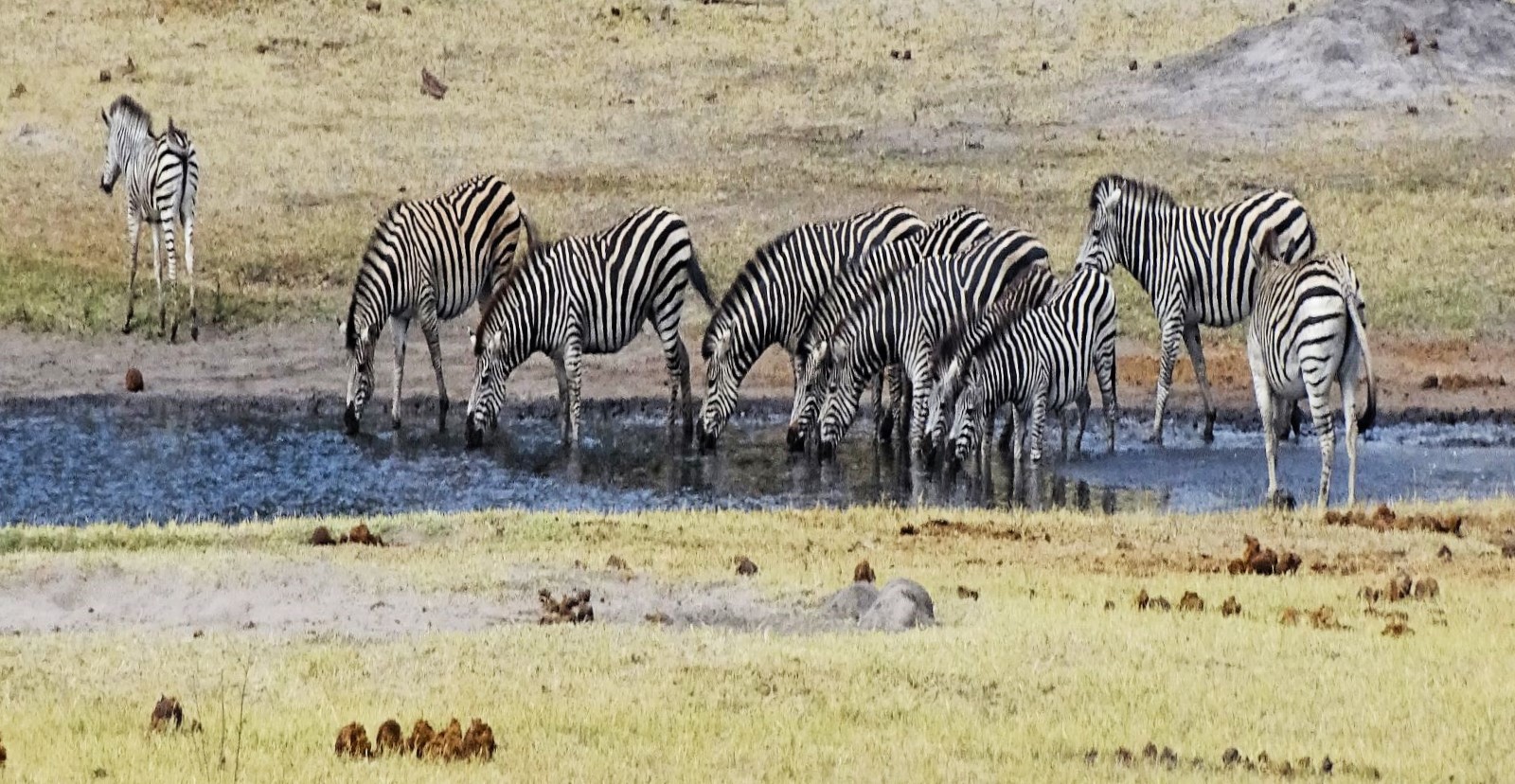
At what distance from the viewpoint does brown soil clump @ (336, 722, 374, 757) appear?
8.34 metres

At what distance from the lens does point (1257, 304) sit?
17.8 metres

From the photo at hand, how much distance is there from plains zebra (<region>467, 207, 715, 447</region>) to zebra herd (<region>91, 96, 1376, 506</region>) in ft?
0.06

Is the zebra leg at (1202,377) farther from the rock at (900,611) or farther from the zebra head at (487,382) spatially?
the rock at (900,611)

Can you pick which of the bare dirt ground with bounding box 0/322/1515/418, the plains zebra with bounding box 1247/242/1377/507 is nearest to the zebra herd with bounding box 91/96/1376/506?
the bare dirt ground with bounding box 0/322/1515/418

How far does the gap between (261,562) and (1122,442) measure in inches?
428

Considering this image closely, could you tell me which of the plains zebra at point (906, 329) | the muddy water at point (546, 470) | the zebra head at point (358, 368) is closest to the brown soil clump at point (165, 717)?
the muddy water at point (546, 470)

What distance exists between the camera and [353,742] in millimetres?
8352

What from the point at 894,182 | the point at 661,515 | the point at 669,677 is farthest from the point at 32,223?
the point at 669,677

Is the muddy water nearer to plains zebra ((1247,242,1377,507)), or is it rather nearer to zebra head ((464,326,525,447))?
zebra head ((464,326,525,447))

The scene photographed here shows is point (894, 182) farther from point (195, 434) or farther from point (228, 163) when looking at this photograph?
point (195, 434)

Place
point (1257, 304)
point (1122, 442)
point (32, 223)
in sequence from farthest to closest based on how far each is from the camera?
1. point (32, 223)
2. point (1122, 442)
3. point (1257, 304)

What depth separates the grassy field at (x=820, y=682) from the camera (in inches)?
331

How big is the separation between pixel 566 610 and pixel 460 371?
1431cm

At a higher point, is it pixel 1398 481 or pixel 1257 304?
pixel 1257 304
